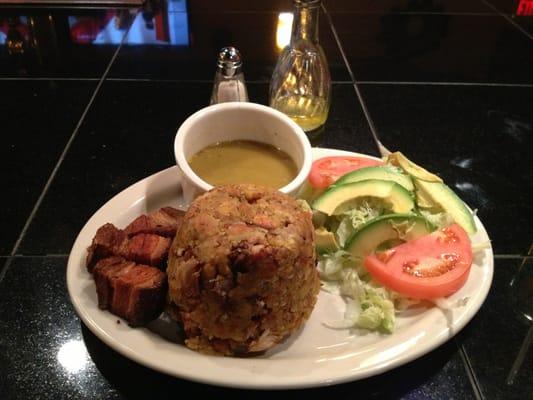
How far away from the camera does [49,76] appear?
7.22 ft

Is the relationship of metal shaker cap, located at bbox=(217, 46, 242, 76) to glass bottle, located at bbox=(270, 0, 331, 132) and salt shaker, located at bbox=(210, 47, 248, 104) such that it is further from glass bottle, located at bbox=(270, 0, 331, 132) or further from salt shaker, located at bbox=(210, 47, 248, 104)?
glass bottle, located at bbox=(270, 0, 331, 132)

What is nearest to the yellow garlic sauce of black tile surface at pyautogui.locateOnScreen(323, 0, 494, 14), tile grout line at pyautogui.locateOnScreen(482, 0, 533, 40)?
black tile surface at pyautogui.locateOnScreen(323, 0, 494, 14)

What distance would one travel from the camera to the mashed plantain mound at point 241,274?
0.96m

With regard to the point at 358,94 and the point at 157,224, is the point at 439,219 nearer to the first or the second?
the point at 157,224

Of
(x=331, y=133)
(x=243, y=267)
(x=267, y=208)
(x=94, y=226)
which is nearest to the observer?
(x=243, y=267)

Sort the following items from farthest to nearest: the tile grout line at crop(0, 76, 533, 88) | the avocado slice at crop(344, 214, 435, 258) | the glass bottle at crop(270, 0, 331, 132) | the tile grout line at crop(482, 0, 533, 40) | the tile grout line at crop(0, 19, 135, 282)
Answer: the tile grout line at crop(482, 0, 533, 40)
the tile grout line at crop(0, 76, 533, 88)
the glass bottle at crop(270, 0, 331, 132)
the tile grout line at crop(0, 19, 135, 282)
the avocado slice at crop(344, 214, 435, 258)

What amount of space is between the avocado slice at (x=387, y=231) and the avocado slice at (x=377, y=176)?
14cm

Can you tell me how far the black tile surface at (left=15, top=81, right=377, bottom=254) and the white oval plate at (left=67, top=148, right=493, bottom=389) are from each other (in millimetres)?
260

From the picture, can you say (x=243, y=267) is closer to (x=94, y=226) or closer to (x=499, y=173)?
(x=94, y=226)

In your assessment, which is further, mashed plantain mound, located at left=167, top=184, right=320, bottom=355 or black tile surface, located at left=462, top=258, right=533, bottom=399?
black tile surface, located at left=462, top=258, right=533, bottom=399

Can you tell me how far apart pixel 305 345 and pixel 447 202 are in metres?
0.52

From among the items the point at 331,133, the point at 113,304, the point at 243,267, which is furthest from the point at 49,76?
the point at 243,267

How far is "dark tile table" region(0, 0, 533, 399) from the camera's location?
1094 millimetres

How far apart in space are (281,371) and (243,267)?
0.64 feet
